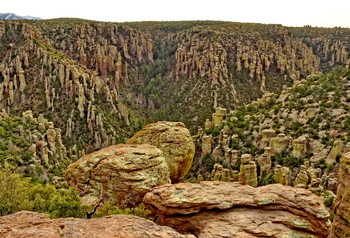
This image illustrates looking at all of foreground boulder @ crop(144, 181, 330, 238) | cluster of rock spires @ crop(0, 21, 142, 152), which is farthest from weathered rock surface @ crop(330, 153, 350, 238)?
cluster of rock spires @ crop(0, 21, 142, 152)

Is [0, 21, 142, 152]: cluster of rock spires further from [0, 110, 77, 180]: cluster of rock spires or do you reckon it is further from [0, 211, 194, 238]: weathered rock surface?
[0, 211, 194, 238]: weathered rock surface

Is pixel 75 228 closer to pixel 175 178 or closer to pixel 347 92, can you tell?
pixel 175 178

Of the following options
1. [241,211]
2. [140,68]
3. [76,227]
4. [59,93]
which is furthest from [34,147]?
[140,68]

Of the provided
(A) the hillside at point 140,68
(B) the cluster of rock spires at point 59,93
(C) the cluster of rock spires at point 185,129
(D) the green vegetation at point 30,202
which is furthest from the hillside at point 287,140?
(B) the cluster of rock spires at point 59,93

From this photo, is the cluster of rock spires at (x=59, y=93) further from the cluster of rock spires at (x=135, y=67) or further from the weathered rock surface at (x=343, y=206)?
the weathered rock surface at (x=343, y=206)

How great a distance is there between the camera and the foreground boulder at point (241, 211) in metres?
14.8

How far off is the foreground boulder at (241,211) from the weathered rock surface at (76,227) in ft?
10.7

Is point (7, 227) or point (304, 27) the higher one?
point (304, 27)

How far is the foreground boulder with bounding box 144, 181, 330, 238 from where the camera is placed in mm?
14750

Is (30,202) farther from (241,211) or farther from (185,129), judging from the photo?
(185,129)

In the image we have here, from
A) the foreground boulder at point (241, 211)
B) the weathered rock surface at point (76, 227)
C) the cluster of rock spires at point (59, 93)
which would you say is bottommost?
the cluster of rock spires at point (59, 93)

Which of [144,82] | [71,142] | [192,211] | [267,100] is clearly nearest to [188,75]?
[144,82]

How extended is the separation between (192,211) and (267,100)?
148ft

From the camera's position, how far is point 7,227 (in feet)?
36.4
